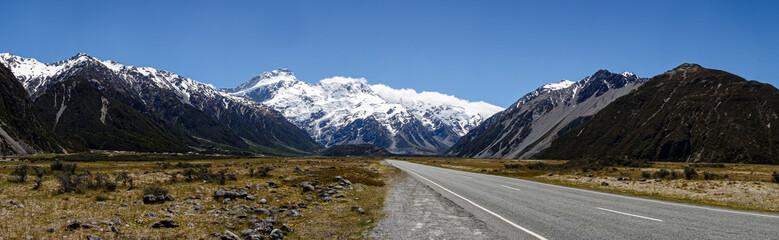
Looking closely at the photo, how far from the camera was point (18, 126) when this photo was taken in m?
150

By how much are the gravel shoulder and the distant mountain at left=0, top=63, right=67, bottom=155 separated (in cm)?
15879

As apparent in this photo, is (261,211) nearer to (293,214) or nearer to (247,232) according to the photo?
(293,214)

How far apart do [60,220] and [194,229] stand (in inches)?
176

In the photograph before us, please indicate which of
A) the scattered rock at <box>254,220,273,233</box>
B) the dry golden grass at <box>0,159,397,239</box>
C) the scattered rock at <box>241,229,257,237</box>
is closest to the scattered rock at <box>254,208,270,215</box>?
the dry golden grass at <box>0,159,397,239</box>

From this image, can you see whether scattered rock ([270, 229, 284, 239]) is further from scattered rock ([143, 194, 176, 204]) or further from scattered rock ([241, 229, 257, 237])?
scattered rock ([143, 194, 176, 204])

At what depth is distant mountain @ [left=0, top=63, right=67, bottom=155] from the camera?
427 feet

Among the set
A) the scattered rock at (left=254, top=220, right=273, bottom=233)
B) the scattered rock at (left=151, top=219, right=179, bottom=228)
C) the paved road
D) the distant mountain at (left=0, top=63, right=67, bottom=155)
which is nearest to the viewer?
the paved road

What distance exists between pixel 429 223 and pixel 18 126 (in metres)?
205

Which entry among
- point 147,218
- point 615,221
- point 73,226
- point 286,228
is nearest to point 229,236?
point 286,228

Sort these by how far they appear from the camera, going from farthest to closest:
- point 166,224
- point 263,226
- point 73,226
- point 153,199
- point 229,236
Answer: point 153,199 → point 263,226 → point 166,224 → point 229,236 → point 73,226

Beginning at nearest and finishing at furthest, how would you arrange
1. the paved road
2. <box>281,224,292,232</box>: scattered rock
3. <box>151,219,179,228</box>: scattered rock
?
the paved road
<box>151,219,179,228</box>: scattered rock
<box>281,224,292,232</box>: scattered rock

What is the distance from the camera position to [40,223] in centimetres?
1220

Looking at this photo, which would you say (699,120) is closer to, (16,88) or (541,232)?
(541,232)

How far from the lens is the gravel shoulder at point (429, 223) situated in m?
12.6
